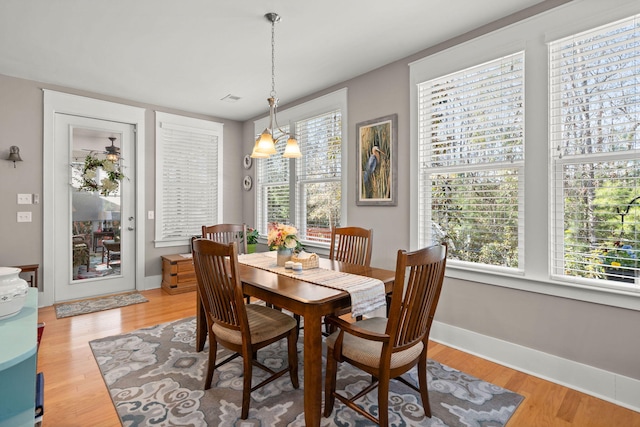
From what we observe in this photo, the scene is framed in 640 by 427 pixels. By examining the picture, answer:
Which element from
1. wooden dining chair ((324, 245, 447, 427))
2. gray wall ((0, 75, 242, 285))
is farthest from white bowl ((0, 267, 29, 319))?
gray wall ((0, 75, 242, 285))

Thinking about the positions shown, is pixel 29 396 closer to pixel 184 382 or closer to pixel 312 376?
pixel 312 376

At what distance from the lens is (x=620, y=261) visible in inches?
81.0

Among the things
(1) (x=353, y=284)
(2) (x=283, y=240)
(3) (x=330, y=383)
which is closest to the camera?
(3) (x=330, y=383)

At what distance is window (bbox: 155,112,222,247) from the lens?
4766mm

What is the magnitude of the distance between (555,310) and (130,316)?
401 centimetres

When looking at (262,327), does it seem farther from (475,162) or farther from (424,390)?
(475,162)

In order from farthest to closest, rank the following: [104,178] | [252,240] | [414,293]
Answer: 1. [252,240]
2. [104,178]
3. [414,293]

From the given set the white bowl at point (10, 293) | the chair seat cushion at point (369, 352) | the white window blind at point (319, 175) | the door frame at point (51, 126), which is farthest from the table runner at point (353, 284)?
the door frame at point (51, 126)

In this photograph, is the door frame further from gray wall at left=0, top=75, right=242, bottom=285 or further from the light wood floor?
the light wood floor

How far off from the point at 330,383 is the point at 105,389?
157 centimetres

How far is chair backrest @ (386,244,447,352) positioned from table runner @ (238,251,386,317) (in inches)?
11.4

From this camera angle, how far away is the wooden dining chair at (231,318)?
1.79 m

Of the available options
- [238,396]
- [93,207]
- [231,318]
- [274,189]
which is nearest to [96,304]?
[93,207]

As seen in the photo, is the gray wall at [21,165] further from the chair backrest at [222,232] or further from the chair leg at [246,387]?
the chair leg at [246,387]
